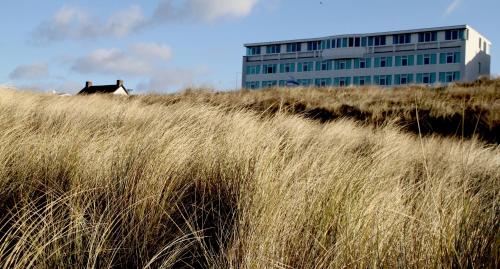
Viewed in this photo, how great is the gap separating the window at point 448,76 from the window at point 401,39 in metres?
5.91

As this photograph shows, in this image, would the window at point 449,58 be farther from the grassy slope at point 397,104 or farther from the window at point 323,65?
the grassy slope at point 397,104

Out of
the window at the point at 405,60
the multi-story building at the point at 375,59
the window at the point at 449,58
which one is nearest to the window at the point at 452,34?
the multi-story building at the point at 375,59

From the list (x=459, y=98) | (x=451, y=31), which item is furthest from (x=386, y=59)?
(x=459, y=98)

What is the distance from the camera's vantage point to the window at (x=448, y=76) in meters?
56.3

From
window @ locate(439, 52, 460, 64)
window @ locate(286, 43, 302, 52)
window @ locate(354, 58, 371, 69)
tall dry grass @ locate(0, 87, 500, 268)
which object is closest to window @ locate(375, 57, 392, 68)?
window @ locate(354, 58, 371, 69)

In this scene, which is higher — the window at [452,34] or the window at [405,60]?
the window at [452,34]

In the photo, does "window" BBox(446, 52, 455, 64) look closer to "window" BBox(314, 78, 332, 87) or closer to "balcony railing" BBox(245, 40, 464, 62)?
"balcony railing" BBox(245, 40, 464, 62)

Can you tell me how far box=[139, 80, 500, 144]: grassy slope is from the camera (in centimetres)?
1516

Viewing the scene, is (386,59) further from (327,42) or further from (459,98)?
(459,98)

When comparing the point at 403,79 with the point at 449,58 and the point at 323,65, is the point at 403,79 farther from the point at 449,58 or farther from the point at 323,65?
the point at 323,65

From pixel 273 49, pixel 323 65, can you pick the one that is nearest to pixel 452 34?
pixel 323 65

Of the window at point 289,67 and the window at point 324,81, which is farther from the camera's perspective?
the window at point 289,67

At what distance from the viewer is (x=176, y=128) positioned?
4168 millimetres

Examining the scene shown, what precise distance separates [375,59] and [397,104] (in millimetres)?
44654
